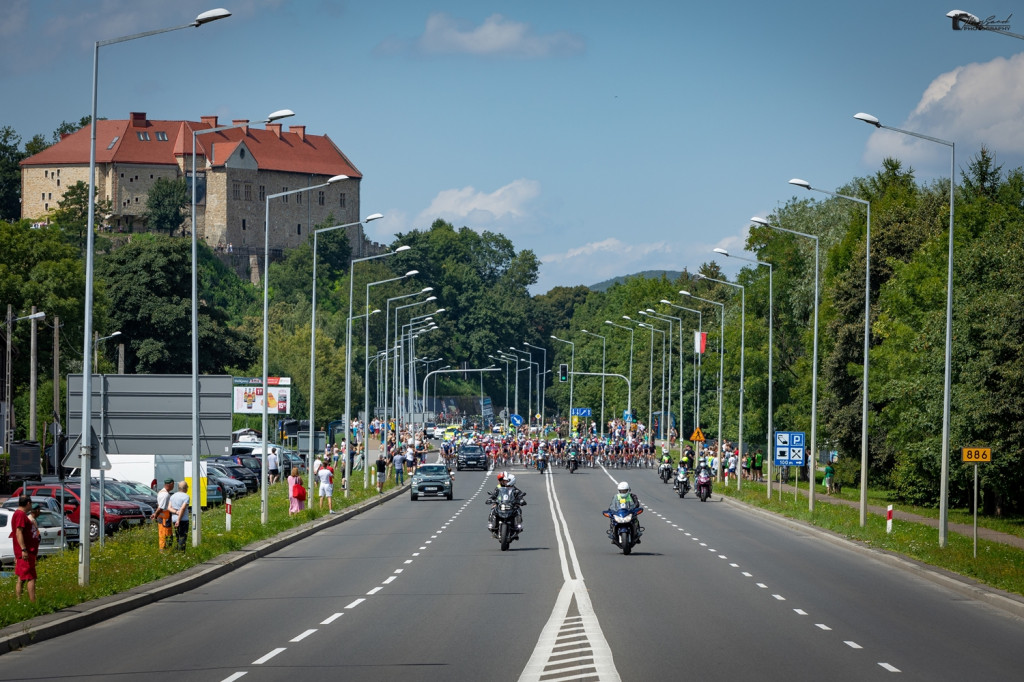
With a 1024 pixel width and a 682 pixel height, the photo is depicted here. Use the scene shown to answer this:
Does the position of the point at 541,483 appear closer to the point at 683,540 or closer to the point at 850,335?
the point at 850,335

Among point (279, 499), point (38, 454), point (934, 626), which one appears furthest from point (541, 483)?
point (934, 626)

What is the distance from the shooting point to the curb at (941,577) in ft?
66.4

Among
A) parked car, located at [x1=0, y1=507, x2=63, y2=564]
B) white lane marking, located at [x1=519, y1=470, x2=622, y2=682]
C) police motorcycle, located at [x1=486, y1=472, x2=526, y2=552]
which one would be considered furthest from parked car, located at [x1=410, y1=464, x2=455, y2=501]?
white lane marking, located at [x1=519, y1=470, x2=622, y2=682]

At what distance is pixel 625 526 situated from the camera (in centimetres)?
2950

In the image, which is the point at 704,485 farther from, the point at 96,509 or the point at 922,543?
the point at 96,509

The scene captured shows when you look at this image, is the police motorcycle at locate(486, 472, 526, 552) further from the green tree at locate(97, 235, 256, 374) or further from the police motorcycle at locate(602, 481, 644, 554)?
the green tree at locate(97, 235, 256, 374)

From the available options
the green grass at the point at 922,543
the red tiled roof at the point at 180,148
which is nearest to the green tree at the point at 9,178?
the red tiled roof at the point at 180,148

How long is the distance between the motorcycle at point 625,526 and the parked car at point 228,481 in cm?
2475

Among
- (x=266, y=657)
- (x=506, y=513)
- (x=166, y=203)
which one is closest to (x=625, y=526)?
(x=506, y=513)

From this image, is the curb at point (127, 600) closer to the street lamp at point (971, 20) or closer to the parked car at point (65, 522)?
the parked car at point (65, 522)

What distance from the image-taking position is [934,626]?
17.8m

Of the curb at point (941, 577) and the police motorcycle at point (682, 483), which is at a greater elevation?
the curb at point (941, 577)

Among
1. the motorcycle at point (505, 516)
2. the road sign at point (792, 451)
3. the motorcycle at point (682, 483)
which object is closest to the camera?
the motorcycle at point (505, 516)

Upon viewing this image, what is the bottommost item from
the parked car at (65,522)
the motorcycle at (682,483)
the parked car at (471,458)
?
the parked car at (471,458)
